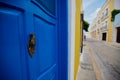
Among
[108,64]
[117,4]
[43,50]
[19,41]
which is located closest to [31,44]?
[19,41]

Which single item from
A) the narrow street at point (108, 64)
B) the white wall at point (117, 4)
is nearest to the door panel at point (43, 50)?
the narrow street at point (108, 64)

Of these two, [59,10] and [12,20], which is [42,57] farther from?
[59,10]

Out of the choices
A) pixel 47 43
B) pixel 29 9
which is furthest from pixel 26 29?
pixel 47 43

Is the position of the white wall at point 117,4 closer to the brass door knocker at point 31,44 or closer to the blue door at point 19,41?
the blue door at point 19,41

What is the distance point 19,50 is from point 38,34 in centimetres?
43

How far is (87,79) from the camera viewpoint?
455cm

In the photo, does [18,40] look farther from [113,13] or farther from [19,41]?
[113,13]

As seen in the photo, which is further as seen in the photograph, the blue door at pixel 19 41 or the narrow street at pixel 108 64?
the narrow street at pixel 108 64

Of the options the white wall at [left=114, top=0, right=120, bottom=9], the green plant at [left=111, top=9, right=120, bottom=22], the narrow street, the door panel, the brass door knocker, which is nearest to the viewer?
the brass door knocker

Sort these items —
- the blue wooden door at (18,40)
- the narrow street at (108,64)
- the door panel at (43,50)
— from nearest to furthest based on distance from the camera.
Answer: the blue wooden door at (18,40) < the door panel at (43,50) < the narrow street at (108,64)

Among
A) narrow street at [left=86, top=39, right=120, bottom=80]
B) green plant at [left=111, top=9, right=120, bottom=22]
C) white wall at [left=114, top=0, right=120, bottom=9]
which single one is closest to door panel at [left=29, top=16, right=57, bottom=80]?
narrow street at [left=86, top=39, right=120, bottom=80]

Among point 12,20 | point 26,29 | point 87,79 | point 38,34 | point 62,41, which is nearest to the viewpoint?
point 12,20

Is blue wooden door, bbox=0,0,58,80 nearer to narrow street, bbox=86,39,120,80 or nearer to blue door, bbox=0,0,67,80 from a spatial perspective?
blue door, bbox=0,0,67,80

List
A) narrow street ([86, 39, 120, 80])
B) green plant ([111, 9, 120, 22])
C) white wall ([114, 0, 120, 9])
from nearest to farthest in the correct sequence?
narrow street ([86, 39, 120, 80]), green plant ([111, 9, 120, 22]), white wall ([114, 0, 120, 9])
